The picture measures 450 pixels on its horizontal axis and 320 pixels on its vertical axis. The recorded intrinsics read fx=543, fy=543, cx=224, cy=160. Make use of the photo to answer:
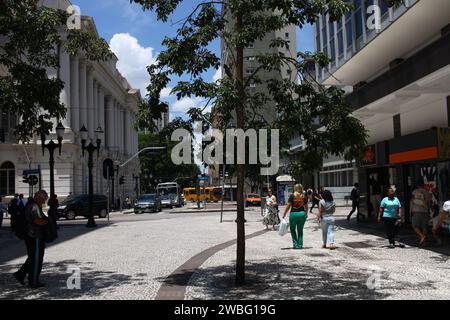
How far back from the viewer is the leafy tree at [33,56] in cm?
1010

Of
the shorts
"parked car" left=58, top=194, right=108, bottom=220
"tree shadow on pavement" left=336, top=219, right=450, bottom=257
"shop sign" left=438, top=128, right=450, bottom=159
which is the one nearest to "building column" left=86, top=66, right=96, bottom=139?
"parked car" left=58, top=194, right=108, bottom=220

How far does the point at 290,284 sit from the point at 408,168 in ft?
43.5

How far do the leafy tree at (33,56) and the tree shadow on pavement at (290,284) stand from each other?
14.4 feet

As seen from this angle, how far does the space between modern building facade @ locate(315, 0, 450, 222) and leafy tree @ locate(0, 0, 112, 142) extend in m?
5.60

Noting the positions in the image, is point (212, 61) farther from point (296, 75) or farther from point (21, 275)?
point (21, 275)

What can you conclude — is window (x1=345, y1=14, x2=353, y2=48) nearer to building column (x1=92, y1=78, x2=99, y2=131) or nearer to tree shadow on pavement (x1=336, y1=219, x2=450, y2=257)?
tree shadow on pavement (x1=336, y1=219, x2=450, y2=257)

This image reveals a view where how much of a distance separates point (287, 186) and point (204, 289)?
137 feet

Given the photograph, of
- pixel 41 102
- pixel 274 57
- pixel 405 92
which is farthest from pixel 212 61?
pixel 405 92

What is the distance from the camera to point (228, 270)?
11070mm

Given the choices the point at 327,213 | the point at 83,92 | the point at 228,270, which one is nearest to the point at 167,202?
the point at 83,92

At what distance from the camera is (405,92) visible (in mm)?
16359

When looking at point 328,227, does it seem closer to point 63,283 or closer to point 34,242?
point 63,283

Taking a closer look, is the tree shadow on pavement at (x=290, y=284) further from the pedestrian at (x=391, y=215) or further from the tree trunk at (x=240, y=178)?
the pedestrian at (x=391, y=215)

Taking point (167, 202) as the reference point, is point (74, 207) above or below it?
above
